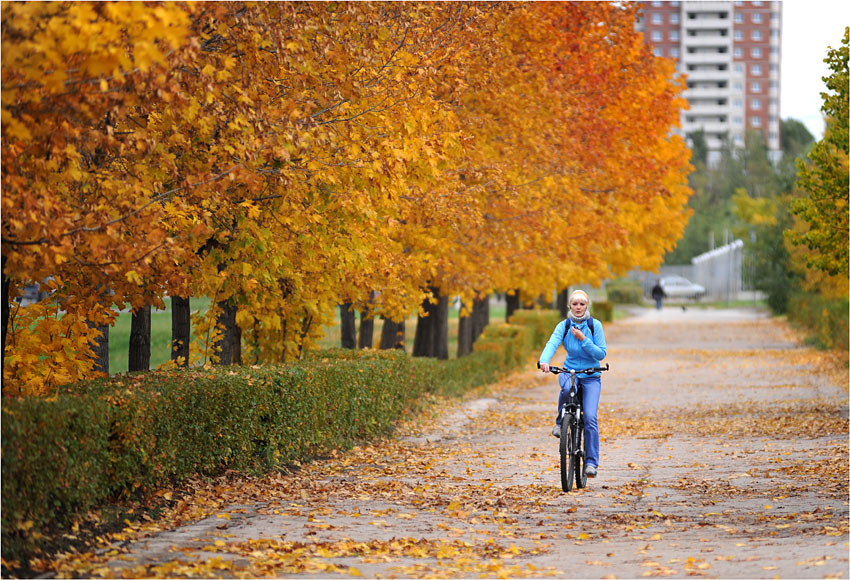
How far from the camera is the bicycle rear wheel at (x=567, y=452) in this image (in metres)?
10.6

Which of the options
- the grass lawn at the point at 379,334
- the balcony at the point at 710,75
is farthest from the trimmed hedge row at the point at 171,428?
the balcony at the point at 710,75

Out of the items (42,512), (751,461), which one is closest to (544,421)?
(751,461)

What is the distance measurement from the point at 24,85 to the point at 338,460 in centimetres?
684

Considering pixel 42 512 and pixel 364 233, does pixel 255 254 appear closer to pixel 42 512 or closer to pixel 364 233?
pixel 364 233

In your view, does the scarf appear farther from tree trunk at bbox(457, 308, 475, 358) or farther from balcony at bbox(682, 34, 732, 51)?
balcony at bbox(682, 34, 732, 51)

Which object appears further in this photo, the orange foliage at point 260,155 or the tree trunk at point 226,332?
the tree trunk at point 226,332

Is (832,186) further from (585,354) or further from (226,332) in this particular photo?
(226,332)

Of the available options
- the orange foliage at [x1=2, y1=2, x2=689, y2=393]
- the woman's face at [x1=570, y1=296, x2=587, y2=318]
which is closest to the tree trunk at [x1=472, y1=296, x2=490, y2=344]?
the orange foliage at [x1=2, y1=2, x2=689, y2=393]

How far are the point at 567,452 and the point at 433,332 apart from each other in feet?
49.4

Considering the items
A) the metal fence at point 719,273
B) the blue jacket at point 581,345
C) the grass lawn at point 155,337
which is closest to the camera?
the blue jacket at point 581,345

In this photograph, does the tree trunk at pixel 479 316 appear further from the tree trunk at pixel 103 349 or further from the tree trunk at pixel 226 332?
the tree trunk at pixel 103 349

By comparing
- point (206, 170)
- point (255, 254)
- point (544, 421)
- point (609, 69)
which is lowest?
point (544, 421)

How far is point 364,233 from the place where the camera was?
476 inches

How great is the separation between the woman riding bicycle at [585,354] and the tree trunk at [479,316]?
70.5ft
